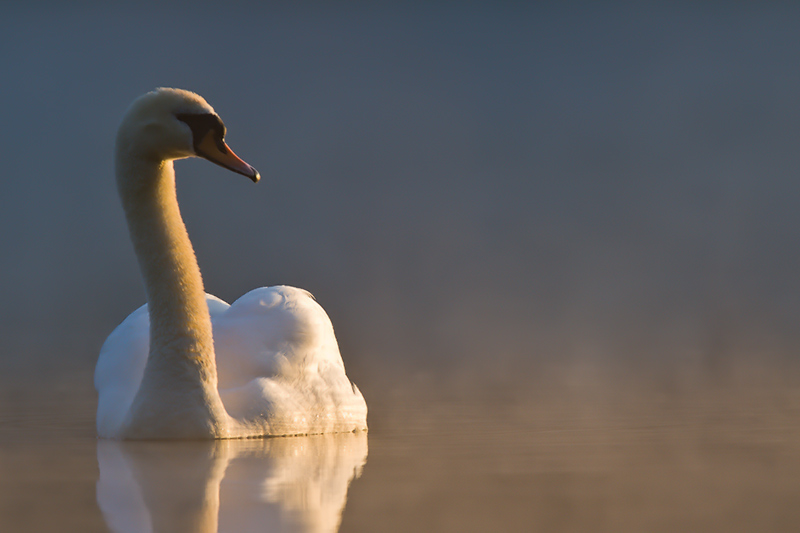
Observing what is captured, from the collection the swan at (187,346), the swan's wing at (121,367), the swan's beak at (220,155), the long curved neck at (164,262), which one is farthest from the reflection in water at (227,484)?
the swan's beak at (220,155)

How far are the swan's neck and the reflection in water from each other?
0.19 m

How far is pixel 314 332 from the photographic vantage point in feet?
18.4

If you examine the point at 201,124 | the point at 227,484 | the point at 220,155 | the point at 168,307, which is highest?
the point at 201,124

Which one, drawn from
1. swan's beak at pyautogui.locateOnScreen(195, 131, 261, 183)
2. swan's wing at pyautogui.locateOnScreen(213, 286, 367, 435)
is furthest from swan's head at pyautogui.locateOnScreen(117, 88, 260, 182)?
swan's wing at pyautogui.locateOnScreen(213, 286, 367, 435)

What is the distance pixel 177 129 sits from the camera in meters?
4.90

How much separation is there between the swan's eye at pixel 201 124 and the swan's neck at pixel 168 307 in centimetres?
27

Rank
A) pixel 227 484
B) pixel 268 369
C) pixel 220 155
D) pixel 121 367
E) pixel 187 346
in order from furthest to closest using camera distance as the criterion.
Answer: pixel 121 367, pixel 268 369, pixel 220 155, pixel 187 346, pixel 227 484

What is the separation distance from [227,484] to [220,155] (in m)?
1.99

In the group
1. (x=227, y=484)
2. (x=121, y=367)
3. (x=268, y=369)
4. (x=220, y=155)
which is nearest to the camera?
(x=227, y=484)

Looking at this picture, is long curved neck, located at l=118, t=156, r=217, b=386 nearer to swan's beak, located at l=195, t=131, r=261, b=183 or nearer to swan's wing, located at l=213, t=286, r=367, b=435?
swan's beak, located at l=195, t=131, r=261, b=183

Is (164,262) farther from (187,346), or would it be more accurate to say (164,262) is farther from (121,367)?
(121,367)

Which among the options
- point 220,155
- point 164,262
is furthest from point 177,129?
point 164,262

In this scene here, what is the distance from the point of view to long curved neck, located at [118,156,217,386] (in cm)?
489

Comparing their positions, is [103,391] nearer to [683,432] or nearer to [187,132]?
[187,132]
